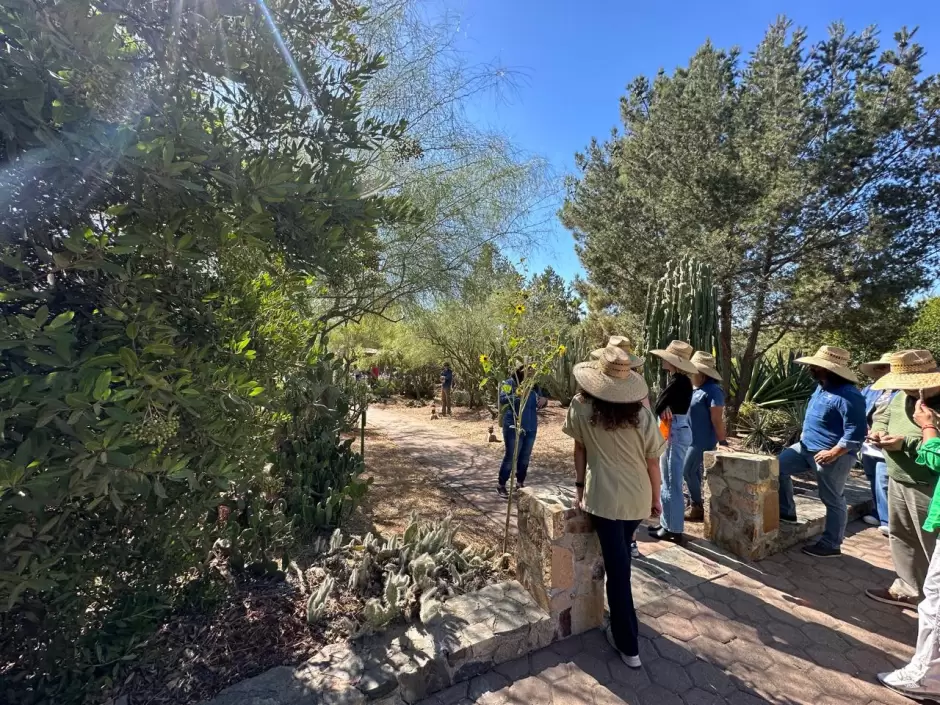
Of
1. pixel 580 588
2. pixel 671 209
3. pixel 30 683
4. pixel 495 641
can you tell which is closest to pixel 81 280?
pixel 30 683

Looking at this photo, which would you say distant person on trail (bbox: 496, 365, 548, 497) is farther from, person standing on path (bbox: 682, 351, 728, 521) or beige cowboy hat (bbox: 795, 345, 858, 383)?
beige cowboy hat (bbox: 795, 345, 858, 383)

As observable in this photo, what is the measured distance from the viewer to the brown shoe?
115 inches

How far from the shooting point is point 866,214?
6656 mm

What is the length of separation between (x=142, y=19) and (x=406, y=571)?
3.17 metres

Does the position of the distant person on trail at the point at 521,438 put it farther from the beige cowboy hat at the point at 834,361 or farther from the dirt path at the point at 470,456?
the beige cowboy hat at the point at 834,361

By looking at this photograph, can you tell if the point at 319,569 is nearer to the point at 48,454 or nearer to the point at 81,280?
the point at 48,454

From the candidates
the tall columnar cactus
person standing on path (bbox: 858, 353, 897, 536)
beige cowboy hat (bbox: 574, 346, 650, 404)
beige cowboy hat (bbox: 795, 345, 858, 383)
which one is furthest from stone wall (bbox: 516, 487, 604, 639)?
the tall columnar cactus

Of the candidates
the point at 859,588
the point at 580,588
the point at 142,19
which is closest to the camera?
the point at 142,19

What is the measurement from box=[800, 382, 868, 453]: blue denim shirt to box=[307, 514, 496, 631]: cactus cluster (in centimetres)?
287

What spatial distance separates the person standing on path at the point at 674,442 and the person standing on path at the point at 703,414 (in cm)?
19

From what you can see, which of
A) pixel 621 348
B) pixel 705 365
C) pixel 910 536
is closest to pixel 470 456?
pixel 705 365

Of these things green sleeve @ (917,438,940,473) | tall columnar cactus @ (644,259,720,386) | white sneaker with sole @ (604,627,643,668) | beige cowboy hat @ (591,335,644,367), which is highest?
tall columnar cactus @ (644,259,720,386)

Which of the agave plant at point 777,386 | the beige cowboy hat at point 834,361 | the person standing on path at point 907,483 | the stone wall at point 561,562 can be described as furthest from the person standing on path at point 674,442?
the agave plant at point 777,386

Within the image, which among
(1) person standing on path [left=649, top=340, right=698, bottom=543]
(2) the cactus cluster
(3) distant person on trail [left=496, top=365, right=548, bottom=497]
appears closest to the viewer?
(2) the cactus cluster
